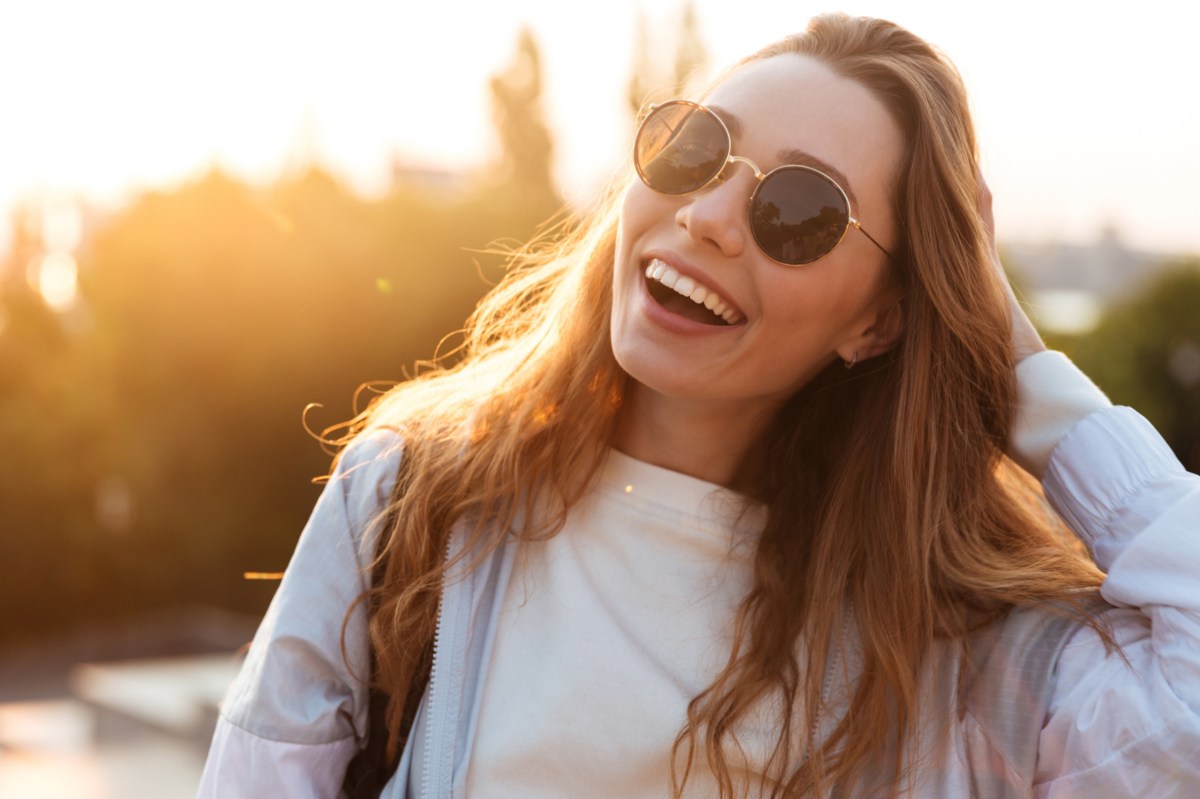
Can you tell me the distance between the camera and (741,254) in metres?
2.18

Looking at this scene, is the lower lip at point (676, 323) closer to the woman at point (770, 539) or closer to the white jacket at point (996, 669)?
the woman at point (770, 539)

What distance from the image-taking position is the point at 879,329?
2449 mm

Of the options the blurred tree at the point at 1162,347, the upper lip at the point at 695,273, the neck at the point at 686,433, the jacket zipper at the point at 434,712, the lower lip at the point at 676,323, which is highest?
the upper lip at the point at 695,273

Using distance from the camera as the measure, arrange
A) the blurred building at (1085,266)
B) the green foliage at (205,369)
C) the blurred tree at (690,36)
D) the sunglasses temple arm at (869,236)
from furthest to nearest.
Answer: the blurred building at (1085,266), the blurred tree at (690,36), the green foliage at (205,369), the sunglasses temple arm at (869,236)

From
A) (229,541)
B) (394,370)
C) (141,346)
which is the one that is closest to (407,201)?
(394,370)

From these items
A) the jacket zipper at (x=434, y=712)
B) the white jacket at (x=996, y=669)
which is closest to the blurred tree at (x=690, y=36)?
the white jacket at (x=996, y=669)

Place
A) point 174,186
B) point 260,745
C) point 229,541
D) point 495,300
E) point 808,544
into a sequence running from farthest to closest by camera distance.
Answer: point 229,541 → point 174,186 → point 495,300 → point 808,544 → point 260,745

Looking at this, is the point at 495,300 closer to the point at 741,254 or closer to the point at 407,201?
the point at 741,254

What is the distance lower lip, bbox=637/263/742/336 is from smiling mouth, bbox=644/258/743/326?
2 centimetres

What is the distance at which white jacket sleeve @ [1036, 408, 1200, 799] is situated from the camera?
190 cm

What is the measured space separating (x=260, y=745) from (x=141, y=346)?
985 inches

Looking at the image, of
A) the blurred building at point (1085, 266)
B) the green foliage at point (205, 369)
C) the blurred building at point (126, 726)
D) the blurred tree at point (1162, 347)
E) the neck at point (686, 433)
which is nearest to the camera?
the neck at point (686, 433)

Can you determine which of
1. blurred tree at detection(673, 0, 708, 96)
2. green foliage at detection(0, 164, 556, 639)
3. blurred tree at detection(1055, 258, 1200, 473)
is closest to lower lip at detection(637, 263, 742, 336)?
green foliage at detection(0, 164, 556, 639)

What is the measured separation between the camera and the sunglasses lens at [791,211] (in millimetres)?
2154
